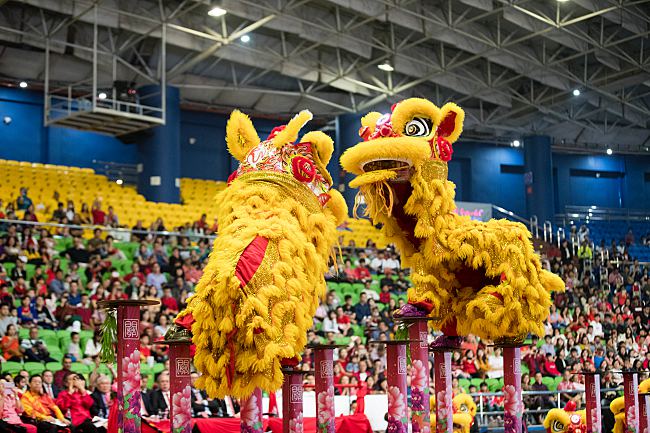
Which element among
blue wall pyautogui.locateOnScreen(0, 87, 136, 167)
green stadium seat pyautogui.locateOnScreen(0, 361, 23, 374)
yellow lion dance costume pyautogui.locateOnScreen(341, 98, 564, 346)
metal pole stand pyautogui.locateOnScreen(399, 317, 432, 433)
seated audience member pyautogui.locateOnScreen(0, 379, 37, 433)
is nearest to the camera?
metal pole stand pyautogui.locateOnScreen(399, 317, 432, 433)

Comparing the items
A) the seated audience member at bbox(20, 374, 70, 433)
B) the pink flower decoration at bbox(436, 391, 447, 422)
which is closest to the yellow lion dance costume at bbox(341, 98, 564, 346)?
the pink flower decoration at bbox(436, 391, 447, 422)

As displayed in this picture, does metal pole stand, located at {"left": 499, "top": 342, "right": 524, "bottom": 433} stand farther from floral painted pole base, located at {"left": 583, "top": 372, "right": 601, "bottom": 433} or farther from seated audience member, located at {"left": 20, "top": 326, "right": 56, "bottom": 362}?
seated audience member, located at {"left": 20, "top": 326, "right": 56, "bottom": 362}

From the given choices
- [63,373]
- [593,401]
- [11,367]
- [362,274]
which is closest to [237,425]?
[593,401]

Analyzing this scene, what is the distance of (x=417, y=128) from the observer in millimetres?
5922

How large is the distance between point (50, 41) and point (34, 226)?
153 inches

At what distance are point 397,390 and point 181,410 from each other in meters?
1.28

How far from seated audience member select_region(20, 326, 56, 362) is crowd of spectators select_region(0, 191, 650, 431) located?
1 cm

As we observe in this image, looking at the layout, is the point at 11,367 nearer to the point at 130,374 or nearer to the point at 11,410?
the point at 11,410

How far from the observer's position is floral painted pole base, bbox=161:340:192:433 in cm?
464

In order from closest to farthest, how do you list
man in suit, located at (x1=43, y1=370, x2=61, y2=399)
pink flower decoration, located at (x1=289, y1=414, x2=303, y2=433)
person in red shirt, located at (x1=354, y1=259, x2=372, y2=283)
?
pink flower decoration, located at (x1=289, y1=414, x2=303, y2=433) → man in suit, located at (x1=43, y1=370, x2=61, y2=399) → person in red shirt, located at (x1=354, y1=259, x2=372, y2=283)

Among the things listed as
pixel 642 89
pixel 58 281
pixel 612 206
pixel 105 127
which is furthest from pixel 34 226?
pixel 612 206

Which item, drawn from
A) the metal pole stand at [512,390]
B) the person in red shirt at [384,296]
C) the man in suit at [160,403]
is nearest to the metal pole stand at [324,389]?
the metal pole stand at [512,390]

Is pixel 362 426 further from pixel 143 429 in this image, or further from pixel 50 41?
pixel 50 41

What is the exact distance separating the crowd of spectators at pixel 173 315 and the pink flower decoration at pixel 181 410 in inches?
110
